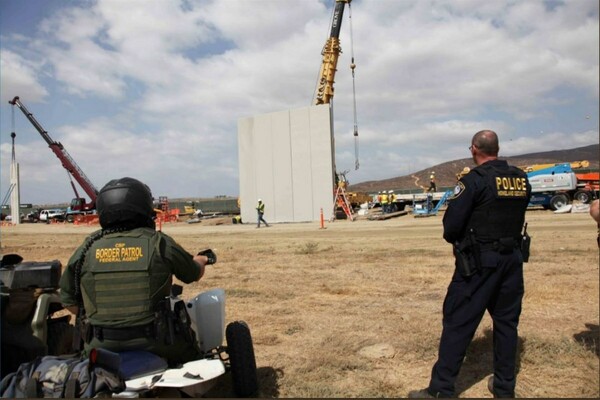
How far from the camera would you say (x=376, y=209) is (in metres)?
35.1

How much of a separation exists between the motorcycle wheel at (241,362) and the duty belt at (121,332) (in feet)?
2.39

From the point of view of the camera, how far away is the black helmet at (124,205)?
2764 millimetres

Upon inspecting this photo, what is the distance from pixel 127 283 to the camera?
263 cm

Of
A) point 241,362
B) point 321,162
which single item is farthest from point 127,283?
point 321,162

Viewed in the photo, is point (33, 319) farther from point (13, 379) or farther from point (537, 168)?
point (537, 168)

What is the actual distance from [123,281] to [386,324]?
3131 millimetres

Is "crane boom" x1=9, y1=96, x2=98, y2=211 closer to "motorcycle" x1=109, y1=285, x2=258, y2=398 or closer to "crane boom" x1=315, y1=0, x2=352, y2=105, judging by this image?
"crane boom" x1=315, y1=0, x2=352, y2=105

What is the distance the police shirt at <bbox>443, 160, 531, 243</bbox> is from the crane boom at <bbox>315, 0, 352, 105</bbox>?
30.2 m

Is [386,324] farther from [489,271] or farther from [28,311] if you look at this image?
[28,311]

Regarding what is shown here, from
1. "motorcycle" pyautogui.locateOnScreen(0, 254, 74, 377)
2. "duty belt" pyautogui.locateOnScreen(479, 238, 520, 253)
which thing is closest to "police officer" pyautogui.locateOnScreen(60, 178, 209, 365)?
"motorcycle" pyautogui.locateOnScreen(0, 254, 74, 377)

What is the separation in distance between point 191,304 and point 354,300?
3.33 metres

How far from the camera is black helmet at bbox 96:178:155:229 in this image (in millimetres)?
2764

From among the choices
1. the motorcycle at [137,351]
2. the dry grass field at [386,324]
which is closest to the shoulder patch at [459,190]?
the dry grass field at [386,324]

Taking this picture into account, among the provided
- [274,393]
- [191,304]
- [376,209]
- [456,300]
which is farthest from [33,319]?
[376,209]
